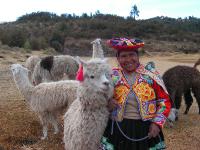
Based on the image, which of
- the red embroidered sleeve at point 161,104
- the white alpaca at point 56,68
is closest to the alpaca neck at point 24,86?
the white alpaca at point 56,68

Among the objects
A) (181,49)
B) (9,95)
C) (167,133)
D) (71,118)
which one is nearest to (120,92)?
(71,118)

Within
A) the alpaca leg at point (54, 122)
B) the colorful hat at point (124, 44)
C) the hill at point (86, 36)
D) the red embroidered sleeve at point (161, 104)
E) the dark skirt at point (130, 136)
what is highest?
the colorful hat at point (124, 44)

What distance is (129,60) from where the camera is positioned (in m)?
3.56

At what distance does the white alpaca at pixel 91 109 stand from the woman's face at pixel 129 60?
0.14 meters

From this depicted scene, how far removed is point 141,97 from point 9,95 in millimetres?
7806

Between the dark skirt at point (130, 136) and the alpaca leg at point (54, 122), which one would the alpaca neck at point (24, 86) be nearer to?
the alpaca leg at point (54, 122)

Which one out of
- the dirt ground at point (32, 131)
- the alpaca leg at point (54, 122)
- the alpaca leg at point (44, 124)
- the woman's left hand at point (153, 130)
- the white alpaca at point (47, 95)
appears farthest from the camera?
the alpaca leg at point (54, 122)

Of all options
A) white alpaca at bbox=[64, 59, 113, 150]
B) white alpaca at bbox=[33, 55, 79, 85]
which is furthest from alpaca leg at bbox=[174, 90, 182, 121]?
white alpaca at bbox=[64, 59, 113, 150]

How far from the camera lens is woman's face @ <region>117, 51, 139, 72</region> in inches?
141

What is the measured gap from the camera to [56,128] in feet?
22.6

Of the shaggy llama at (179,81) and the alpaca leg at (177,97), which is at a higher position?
the shaggy llama at (179,81)

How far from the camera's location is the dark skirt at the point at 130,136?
3523mm

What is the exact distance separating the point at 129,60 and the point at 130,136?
625mm

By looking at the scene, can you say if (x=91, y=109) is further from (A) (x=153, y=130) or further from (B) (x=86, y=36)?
(B) (x=86, y=36)
